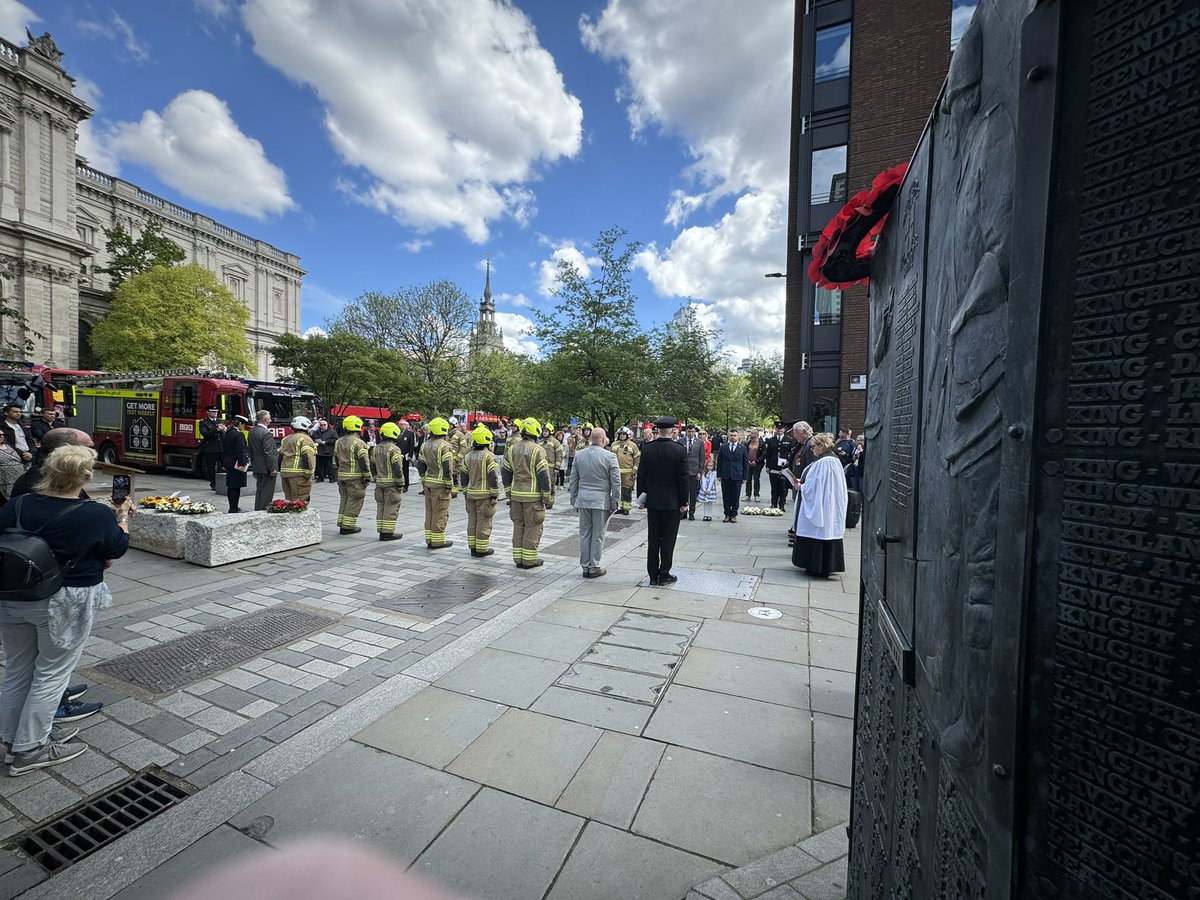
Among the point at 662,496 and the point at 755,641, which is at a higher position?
the point at 662,496

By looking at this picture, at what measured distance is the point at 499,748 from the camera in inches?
130

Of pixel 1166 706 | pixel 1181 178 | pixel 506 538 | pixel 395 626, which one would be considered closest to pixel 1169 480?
pixel 1166 706

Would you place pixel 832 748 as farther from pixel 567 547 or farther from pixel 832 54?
pixel 832 54

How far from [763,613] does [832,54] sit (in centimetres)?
2297

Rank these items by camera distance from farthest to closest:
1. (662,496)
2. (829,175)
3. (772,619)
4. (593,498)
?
(829,175) → (593,498) → (662,496) → (772,619)

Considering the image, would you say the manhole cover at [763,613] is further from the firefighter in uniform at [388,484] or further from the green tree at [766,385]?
the green tree at [766,385]

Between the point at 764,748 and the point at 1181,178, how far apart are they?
341 centimetres

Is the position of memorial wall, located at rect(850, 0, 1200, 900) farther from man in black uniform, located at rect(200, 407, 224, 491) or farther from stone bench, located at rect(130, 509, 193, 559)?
man in black uniform, located at rect(200, 407, 224, 491)

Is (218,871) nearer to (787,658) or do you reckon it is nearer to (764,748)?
(764,748)

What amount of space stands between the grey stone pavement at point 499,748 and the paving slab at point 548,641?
3 cm

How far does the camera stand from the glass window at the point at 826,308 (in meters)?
20.4

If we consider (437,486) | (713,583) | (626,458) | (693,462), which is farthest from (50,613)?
(626,458)

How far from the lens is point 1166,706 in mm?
731

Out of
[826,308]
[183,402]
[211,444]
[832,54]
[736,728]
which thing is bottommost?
[736,728]
